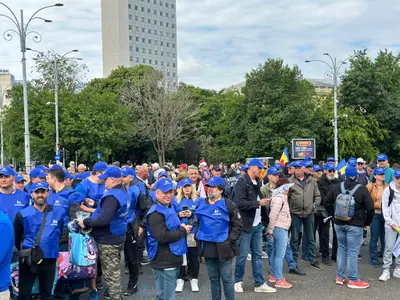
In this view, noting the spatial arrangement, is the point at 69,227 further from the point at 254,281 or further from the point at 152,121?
the point at 152,121

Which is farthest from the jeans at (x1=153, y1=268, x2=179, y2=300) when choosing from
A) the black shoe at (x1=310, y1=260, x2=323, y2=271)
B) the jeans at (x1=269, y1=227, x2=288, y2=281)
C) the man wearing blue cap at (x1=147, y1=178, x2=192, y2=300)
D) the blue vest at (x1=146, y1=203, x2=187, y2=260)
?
the black shoe at (x1=310, y1=260, x2=323, y2=271)

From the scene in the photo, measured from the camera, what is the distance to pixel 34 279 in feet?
16.7

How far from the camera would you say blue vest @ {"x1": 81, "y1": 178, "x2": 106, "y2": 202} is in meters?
6.39

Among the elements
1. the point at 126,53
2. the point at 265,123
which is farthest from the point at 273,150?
the point at 126,53

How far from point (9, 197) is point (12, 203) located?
0.34ft

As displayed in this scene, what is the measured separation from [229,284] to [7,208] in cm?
301

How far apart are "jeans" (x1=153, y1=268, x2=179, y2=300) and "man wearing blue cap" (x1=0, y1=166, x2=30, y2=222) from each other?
211 centimetres

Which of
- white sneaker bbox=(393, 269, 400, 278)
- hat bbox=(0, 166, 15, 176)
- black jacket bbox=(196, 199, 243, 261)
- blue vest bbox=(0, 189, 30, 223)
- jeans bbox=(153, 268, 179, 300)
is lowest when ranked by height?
white sneaker bbox=(393, 269, 400, 278)

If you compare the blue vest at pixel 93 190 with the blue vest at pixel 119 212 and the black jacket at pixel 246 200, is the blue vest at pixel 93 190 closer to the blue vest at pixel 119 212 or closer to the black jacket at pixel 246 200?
the blue vest at pixel 119 212

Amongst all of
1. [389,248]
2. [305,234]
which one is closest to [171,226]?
[305,234]

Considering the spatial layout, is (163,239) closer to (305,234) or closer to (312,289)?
(312,289)

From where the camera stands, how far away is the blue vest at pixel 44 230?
4891mm

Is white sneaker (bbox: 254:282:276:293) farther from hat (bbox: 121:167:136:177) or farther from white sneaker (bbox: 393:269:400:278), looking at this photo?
hat (bbox: 121:167:136:177)

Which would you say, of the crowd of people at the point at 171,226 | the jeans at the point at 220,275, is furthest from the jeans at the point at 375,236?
the jeans at the point at 220,275
